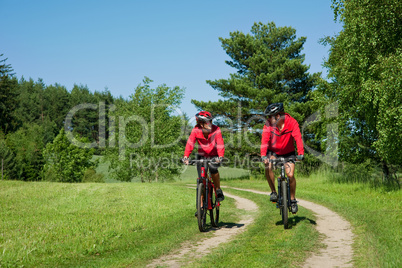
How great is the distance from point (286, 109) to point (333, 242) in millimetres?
25660

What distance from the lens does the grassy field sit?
18.7 feet

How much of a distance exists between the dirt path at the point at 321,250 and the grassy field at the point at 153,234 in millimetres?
174

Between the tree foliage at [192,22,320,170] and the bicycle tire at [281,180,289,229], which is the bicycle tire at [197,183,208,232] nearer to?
the bicycle tire at [281,180,289,229]

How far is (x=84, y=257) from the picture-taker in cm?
615

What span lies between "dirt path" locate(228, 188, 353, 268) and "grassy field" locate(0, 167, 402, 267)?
158mm

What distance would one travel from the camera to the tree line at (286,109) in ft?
50.8

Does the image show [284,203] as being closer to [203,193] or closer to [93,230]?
[203,193]

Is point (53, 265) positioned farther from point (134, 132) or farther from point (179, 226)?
point (134, 132)

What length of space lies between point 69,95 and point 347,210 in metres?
106

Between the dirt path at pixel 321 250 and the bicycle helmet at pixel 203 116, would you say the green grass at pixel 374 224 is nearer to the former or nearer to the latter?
the dirt path at pixel 321 250

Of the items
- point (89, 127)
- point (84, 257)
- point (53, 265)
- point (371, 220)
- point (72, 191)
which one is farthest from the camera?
point (89, 127)

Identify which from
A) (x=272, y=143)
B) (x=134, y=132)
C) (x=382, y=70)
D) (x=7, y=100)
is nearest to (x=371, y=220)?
(x=272, y=143)

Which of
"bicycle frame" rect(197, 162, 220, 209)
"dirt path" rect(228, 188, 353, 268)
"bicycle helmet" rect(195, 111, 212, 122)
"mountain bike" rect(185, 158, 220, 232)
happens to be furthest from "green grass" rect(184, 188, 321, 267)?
"bicycle helmet" rect(195, 111, 212, 122)

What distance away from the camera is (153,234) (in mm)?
7844
